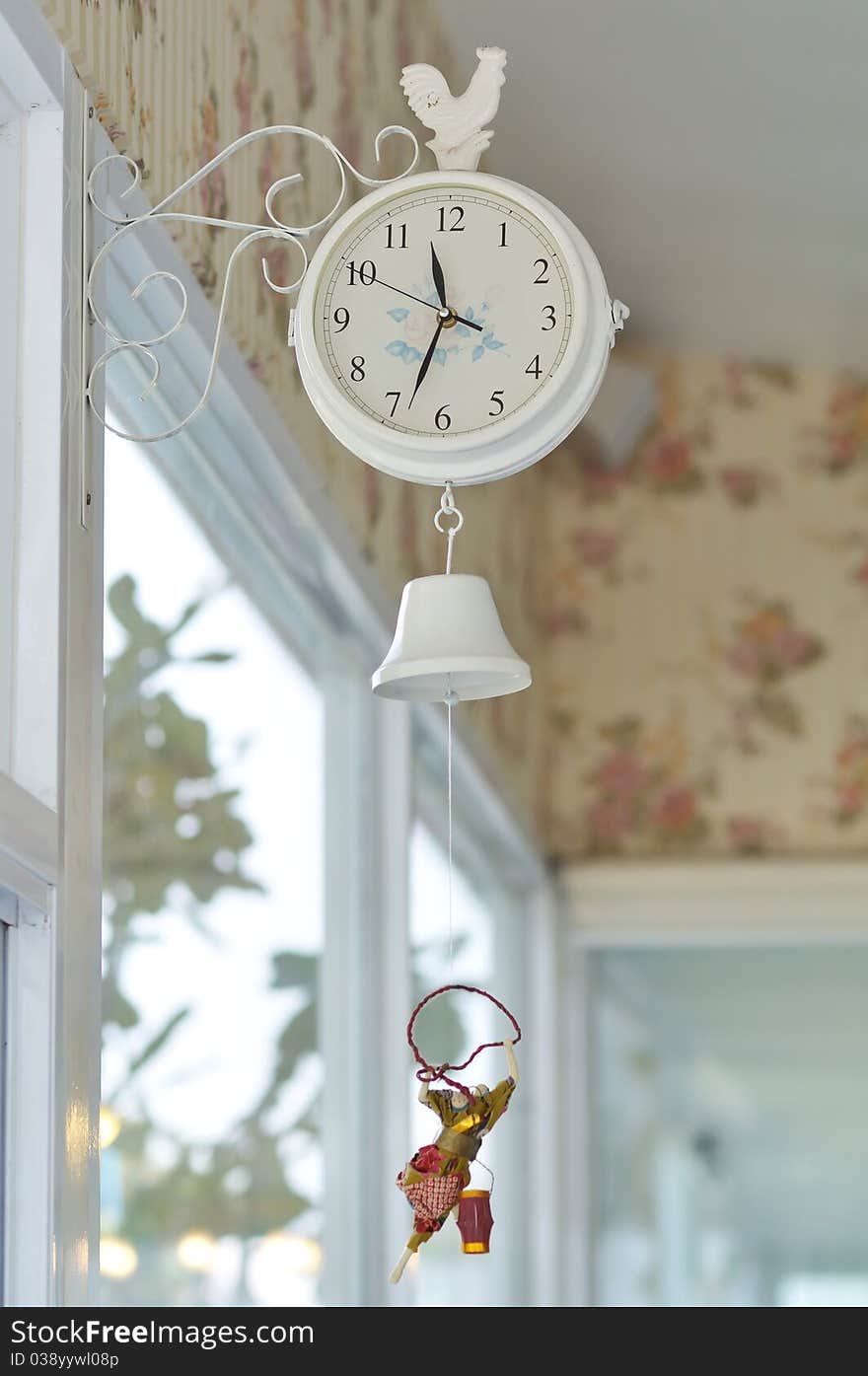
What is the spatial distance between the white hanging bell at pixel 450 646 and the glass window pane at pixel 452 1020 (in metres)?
1.45

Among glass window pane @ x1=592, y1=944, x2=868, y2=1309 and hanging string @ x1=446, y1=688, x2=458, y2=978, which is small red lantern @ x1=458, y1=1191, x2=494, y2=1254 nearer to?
hanging string @ x1=446, y1=688, x2=458, y2=978

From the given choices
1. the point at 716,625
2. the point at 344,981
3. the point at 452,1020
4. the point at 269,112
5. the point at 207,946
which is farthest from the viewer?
the point at 716,625

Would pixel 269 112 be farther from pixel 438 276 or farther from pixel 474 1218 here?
pixel 474 1218

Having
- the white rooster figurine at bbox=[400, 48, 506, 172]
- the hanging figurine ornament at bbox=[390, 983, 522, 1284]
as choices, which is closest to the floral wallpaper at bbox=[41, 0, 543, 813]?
the white rooster figurine at bbox=[400, 48, 506, 172]

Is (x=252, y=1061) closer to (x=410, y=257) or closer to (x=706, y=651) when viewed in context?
(x=706, y=651)

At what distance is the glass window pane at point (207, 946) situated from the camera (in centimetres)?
225

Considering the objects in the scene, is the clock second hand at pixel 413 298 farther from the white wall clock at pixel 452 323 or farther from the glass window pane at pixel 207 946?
the glass window pane at pixel 207 946

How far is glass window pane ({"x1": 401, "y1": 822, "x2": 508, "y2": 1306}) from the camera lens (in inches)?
109

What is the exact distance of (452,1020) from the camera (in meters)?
3.09

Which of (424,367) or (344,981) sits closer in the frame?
(424,367)

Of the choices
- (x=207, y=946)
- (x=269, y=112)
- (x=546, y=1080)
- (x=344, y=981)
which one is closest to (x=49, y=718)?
(x=269, y=112)

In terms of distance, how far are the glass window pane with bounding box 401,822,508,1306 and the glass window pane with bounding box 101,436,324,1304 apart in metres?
0.23

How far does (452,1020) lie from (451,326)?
218 cm
